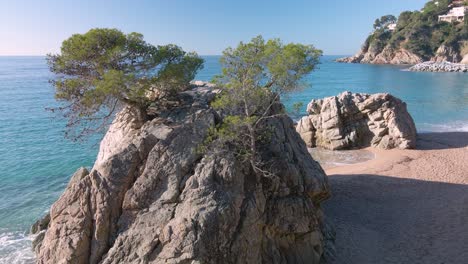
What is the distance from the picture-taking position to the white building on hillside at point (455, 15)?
5049 inches

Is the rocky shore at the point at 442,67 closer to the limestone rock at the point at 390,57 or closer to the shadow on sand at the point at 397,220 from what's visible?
the limestone rock at the point at 390,57

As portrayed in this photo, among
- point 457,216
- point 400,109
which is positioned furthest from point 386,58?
point 457,216

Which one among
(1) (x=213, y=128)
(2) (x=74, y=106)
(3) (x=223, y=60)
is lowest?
(1) (x=213, y=128)

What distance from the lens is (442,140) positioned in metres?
35.8

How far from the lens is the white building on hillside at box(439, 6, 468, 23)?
128 m

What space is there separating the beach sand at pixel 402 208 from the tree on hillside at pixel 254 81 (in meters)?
6.80

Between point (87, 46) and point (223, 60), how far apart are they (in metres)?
5.56

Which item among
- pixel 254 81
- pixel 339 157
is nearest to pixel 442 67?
pixel 339 157

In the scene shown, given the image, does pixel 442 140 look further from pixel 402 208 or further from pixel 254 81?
pixel 254 81

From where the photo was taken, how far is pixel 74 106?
14898mm

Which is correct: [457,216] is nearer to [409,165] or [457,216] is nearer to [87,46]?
[409,165]

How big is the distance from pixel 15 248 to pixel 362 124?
94.7 feet

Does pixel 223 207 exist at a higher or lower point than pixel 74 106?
lower

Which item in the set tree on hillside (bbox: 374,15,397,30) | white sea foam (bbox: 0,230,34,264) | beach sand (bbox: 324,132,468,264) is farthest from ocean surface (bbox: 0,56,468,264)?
tree on hillside (bbox: 374,15,397,30)
